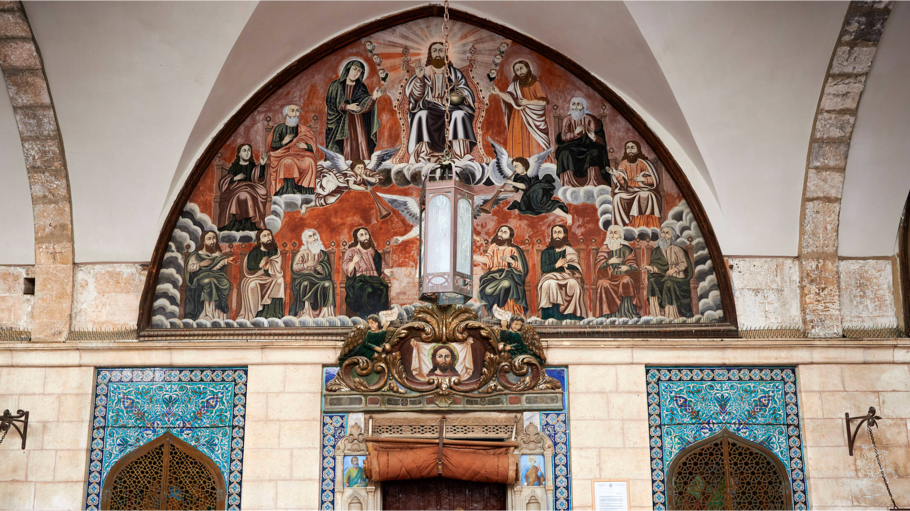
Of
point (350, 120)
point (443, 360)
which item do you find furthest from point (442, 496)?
point (350, 120)

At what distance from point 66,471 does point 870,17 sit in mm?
7354

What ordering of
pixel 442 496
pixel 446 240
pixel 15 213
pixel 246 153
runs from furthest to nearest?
pixel 246 153 < pixel 15 213 < pixel 442 496 < pixel 446 240

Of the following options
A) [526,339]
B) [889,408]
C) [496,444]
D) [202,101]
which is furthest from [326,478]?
[889,408]

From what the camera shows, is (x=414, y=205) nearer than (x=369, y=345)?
No

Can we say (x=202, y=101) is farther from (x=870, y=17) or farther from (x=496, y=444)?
(x=870, y=17)

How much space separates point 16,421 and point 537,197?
15.6 feet

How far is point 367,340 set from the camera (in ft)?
24.4

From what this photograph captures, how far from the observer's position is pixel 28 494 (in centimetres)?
723

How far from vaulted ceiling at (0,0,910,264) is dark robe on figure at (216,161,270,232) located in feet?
1.24

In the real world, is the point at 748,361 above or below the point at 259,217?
below

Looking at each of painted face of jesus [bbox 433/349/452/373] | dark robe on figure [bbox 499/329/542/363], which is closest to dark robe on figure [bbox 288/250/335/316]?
painted face of jesus [bbox 433/349/452/373]

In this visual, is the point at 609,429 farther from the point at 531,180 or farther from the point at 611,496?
the point at 531,180

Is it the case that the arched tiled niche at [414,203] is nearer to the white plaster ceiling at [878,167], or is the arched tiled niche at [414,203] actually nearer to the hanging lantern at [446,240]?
the white plaster ceiling at [878,167]

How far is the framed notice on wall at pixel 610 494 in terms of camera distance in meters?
7.17
